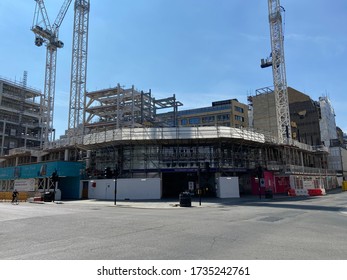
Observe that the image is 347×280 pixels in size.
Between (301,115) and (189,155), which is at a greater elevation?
(301,115)

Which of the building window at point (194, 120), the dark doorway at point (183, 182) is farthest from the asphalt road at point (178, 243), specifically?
the building window at point (194, 120)

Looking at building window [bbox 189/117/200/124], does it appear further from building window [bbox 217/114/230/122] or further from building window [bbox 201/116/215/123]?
building window [bbox 217/114/230/122]

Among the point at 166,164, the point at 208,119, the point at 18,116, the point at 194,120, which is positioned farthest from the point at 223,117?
the point at 18,116

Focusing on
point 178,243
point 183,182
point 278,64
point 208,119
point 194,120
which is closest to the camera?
point 178,243

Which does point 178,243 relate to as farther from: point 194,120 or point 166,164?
point 194,120

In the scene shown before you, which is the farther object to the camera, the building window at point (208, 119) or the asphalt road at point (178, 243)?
the building window at point (208, 119)

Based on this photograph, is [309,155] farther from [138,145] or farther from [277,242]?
[277,242]

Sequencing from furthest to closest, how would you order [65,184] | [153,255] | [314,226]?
[65,184]
[314,226]
[153,255]

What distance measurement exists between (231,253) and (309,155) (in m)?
63.9

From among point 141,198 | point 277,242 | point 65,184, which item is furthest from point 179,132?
point 277,242

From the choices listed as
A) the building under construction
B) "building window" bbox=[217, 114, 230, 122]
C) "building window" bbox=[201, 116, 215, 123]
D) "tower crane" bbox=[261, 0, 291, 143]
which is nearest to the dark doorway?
the building under construction

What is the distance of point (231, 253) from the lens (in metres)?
7.44

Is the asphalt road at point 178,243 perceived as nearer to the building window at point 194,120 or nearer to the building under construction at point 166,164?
the building under construction at point 166,164

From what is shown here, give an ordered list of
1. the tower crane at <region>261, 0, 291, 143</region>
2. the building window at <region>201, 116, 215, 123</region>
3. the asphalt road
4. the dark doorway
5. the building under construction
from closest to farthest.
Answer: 1. the asphalt road
2. the building under construction
3. the dark doorway
4. the tower crane at <region>261, 0, 291, 143</region>
5. the building window at <region>201, 116, 215, 123</region>
